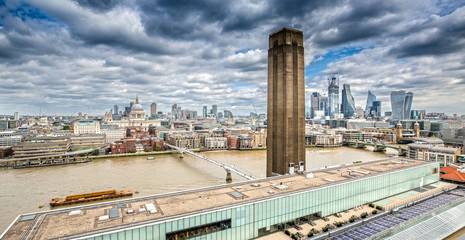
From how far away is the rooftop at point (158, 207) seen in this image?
11.9 meters

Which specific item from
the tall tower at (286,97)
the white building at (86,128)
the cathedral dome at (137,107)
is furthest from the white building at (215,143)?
the cathedral dome at (137,107)

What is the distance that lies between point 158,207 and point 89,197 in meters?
17.5

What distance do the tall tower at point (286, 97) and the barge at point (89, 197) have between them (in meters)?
18.2

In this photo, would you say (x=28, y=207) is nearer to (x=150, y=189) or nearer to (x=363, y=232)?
(x=150, y=189)

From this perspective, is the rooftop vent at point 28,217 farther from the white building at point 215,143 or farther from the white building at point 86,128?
the white building at point 86,128

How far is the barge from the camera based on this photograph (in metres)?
25.3

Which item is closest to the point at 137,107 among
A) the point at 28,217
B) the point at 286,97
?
the point at 286,97

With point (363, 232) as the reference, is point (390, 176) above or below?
above

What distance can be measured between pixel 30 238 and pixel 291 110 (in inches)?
926

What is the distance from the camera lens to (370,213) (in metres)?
18.4

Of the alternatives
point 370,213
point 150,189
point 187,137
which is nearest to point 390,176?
point 370,213

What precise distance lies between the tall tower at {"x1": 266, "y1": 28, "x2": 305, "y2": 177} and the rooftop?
6442 mm

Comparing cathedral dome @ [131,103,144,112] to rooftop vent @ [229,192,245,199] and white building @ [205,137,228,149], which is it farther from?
rooftop vent @ [229,192,245,199]

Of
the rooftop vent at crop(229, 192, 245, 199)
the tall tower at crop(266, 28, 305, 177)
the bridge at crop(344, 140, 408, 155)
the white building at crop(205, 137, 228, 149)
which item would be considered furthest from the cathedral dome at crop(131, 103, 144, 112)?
the rooftop vent at crop(229, 192, 245, 199)
